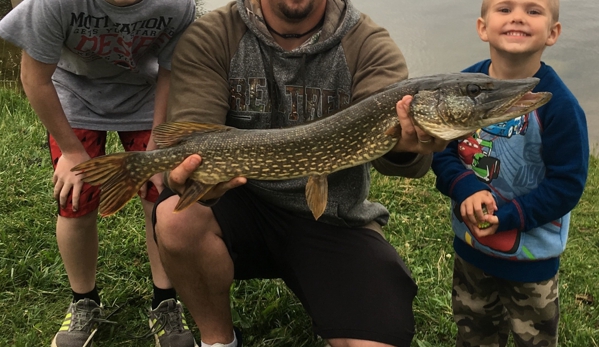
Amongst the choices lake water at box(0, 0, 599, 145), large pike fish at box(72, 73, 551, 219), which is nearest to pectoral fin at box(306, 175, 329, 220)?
large pike fish at box(72, 73, 551, 219)

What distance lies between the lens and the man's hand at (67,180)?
2.20 m

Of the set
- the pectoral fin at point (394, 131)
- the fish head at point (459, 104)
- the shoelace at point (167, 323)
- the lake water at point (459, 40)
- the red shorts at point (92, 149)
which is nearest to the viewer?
the fish head at point (459, 104)

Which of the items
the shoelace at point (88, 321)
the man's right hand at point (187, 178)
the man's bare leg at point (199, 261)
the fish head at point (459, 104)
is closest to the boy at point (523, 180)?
the fish head at point (459, 104)

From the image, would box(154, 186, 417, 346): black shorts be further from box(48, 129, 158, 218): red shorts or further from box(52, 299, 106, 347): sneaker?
box(52, 299, 106, 347): sneaker

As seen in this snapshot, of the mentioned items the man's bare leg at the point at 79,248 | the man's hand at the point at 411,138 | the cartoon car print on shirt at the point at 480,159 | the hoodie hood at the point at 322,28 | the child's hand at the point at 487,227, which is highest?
the hoodie hood at the point at 322,28

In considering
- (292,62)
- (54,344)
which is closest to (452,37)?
(292,62)

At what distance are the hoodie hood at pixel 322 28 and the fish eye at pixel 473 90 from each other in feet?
1.92

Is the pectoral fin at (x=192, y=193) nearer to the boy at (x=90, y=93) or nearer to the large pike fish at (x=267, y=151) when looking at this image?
the large pike fish at (x=267, y=151)

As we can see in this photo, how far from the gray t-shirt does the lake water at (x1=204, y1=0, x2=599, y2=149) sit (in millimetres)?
5676

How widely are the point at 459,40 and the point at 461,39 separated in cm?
5

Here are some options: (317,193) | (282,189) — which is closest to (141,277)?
(282,189)

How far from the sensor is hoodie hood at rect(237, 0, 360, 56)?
217 centimetres

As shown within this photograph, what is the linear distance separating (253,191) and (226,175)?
30cm

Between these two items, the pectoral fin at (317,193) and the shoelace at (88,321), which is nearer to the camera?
the pectoral fin at (317,193)
